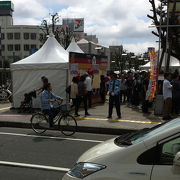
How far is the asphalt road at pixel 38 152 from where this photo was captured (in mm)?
4805

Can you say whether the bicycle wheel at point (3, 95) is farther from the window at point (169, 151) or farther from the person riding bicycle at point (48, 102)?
the window at point (169, 151)

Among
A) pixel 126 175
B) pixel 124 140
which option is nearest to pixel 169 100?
pixel 124 140

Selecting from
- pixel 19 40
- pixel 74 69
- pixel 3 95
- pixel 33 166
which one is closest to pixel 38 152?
pixel 33 166

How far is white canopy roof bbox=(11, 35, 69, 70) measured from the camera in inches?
489

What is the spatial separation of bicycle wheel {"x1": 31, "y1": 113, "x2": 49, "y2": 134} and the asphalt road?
0.22 meters

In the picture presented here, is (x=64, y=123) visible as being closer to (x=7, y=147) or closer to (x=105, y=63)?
(x=7, y=147)

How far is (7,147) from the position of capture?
6551mm

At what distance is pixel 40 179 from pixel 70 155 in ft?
4.72

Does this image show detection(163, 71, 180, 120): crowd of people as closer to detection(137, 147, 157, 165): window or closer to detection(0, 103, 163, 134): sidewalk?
detection(0, 103, 163, 134): sidewalk

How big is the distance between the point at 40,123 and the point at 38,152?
6.78 feet

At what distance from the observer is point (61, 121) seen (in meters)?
7.97

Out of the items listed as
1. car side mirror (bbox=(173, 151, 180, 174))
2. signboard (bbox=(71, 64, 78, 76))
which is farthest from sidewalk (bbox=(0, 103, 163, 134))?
car side mirror (bbox=(173, 151, 180, 174))

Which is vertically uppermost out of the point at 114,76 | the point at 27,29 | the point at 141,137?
the point at 27,29

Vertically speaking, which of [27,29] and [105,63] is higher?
[27,29]
